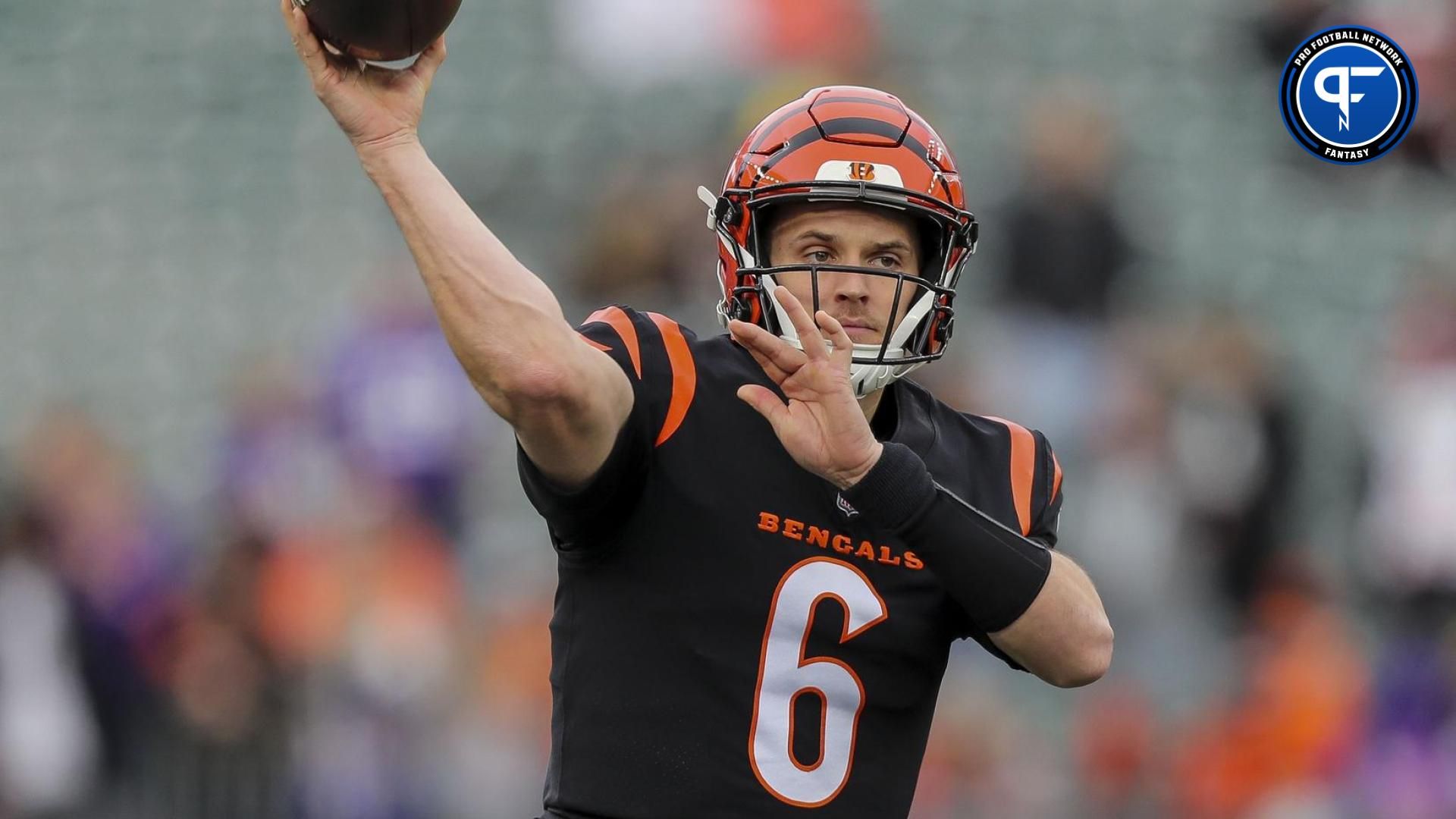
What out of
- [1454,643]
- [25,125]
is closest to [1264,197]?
[1454,643]

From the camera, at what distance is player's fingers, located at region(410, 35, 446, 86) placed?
2986 millimetres

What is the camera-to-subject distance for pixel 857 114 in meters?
3.41

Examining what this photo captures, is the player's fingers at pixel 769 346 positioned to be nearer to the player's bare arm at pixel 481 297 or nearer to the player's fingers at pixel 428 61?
the player's bare arm at pixel 481 297

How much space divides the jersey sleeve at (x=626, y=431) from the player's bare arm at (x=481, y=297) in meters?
0.04

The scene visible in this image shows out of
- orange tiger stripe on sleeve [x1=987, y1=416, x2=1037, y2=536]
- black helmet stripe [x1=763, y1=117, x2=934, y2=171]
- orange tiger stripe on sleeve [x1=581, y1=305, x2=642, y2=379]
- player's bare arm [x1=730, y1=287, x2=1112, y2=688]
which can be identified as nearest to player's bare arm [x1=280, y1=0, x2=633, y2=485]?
orange tiger stripe on sleeve [x1=581, y1=305, x2=642, y2=379]

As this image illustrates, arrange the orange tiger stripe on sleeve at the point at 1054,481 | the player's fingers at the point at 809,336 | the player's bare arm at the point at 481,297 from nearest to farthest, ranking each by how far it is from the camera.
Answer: the player's bare arm at the point at 481,297 < the player's fingers at the point at 809,336 < the orange tiger stripe on sleeve at the point at 1054,481

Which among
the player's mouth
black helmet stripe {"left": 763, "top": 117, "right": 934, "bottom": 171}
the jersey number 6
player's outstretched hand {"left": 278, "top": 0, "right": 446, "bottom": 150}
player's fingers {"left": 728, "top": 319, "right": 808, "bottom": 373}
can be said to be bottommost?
the jersey number 6

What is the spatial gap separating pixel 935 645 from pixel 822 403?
0.55 m

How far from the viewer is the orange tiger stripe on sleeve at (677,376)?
308 centimetres

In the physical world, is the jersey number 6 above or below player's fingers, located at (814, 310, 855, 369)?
below

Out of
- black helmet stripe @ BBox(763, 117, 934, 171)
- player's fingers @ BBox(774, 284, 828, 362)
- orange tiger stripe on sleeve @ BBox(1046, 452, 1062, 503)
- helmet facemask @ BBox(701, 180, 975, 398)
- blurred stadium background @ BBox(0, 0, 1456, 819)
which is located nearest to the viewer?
player's fingers @ BBox(774, 284, 828, 362)

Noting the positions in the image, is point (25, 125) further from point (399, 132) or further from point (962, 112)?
point (399, 132)

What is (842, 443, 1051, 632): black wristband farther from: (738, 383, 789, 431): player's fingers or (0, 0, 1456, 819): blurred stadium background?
(0, 0, 1456, 819): blurred stadium background

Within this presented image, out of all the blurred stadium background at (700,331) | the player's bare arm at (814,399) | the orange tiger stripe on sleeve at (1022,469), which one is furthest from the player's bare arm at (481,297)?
the blurred stadium background at (700,331)
